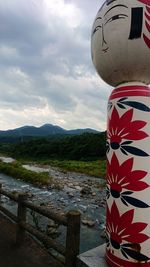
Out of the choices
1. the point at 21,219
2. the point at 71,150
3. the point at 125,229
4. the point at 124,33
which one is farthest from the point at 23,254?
the point at 71,150

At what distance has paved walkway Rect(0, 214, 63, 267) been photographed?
14.3ft

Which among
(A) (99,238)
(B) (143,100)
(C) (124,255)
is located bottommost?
(A) (99,238)

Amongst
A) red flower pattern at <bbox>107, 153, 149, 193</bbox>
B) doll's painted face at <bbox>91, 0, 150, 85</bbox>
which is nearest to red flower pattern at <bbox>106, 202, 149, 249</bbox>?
red flower pattern at <bbox>107, 153, 149, 193</bbox>

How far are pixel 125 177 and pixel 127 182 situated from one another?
0.05 m

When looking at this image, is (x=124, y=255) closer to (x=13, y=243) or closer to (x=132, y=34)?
(x=132, y=34)

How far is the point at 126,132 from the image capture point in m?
3.16

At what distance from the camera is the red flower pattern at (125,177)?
10.1 ft

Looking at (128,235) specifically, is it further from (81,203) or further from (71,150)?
(71,150)

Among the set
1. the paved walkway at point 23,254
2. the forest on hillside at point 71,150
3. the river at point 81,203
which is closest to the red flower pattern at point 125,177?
the paved walkway at point 23,254

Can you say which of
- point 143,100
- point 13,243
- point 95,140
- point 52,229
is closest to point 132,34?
point 143,100

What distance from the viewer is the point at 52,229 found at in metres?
9.61

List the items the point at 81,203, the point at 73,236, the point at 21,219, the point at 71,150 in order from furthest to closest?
the point at 71,150, the point at 81,203, the point at 21,219, the point at 73,236

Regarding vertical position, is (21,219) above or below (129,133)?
below

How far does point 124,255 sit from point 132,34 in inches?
90.4
